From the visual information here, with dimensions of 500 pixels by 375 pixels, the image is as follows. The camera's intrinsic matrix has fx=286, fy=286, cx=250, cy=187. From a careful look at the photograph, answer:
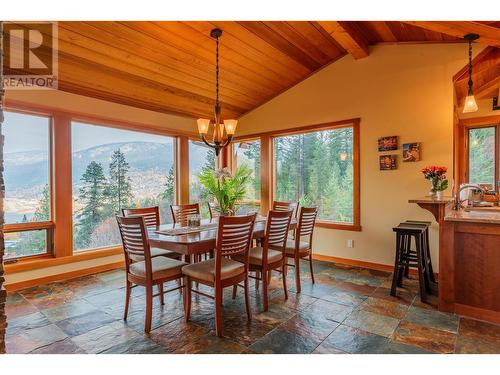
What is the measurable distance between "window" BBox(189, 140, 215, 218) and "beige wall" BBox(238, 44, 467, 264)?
2.07 meters

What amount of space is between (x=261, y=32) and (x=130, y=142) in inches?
102

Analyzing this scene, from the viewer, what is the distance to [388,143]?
4.06 meters

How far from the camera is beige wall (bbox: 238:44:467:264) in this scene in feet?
12.2

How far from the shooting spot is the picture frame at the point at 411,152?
3.84m

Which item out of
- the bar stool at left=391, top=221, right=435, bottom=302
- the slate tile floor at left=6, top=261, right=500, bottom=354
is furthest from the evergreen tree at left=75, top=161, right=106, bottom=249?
the bar stool at left=391, top=221, right=435, bottom=302

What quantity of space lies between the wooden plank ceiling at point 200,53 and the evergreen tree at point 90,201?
110 cm

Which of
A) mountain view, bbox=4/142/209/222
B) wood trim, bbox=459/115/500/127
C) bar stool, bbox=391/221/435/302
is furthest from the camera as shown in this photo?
wood trim, bbox=459/115/500/127

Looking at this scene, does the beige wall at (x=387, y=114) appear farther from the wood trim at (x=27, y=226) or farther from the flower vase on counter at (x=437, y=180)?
the wood trim at (x=27, y=226)

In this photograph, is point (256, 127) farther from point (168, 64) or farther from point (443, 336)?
point (443, 336)

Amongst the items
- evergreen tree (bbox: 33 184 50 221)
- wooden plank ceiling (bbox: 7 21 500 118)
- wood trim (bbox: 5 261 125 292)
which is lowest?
wood trim (bbox: 5 261 125 292)

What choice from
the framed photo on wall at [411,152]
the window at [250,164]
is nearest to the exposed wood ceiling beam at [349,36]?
the framed photo on wall at [411,152]

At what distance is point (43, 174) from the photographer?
3.69m

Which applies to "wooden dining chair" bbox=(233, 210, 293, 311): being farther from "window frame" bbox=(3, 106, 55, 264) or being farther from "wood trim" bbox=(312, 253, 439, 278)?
"window frame" bbox=(3, 106, 55, 264)

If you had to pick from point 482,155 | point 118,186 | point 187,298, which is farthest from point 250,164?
point 482,155
